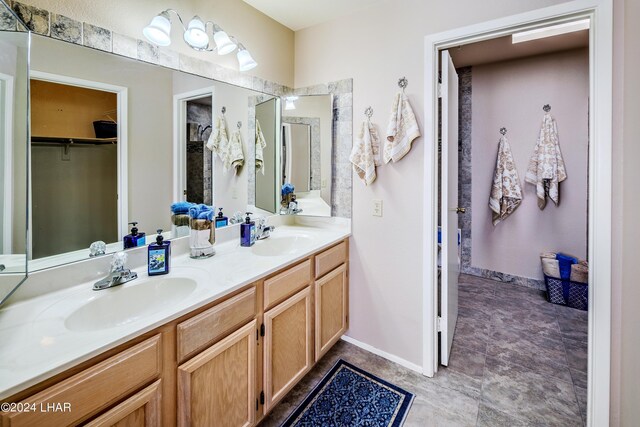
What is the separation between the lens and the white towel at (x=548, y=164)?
119 inches

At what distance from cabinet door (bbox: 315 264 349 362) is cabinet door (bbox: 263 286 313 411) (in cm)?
10

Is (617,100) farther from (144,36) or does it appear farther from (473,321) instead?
(144,36)

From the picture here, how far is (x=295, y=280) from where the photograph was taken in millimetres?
1573

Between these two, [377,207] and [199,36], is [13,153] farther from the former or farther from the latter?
[377,207]

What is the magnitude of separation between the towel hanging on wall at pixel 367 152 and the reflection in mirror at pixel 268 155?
64 cm

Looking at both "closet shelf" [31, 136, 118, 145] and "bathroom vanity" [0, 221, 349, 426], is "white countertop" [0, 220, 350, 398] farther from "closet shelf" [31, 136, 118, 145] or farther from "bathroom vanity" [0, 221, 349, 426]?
"closet shelf" [31, 136, 118, 145]

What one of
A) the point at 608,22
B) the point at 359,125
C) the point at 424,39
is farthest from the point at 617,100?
the point at 359,125

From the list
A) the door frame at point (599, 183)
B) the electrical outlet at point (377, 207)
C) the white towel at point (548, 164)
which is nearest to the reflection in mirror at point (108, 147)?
the electrical outlet at point (377, 207)

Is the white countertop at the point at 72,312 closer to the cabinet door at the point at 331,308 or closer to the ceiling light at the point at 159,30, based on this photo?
the cabinet door at the point at 331,308

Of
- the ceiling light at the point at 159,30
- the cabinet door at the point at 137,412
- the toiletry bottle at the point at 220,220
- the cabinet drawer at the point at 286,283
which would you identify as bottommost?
the cabinet door at the point at 137,412

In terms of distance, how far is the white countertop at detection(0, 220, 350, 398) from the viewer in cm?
69

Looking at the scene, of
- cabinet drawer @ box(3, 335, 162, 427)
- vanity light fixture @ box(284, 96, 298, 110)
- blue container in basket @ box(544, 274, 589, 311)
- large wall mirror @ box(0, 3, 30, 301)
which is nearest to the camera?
cabinet drawer @ box(3, 335, 162, 427)

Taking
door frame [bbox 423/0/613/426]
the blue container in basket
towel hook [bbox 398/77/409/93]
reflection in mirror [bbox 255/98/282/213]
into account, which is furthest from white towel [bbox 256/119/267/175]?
the blue container in basket

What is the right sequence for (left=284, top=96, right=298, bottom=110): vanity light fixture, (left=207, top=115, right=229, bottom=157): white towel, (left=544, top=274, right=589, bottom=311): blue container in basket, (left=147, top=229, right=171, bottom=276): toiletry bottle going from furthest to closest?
1. (left=544, top=274, right=589, bottom=311): blue container in basket
2. (left=284, top=96, right=298, bottom=110): vanity light fixture
3. (left=207, top=115, right=229, bottom=157): white towel
4. (left=147, top=229, right=171, bottom=276): toiletry bottle
